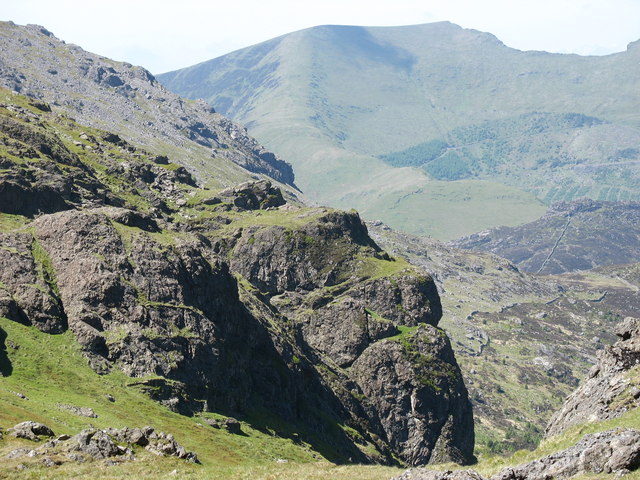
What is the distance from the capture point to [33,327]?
4092 inches

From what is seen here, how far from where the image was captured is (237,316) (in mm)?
141750

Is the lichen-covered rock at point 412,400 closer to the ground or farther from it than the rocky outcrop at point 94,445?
closer to the ground

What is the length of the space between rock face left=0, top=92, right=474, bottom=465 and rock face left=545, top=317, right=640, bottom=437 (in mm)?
39784

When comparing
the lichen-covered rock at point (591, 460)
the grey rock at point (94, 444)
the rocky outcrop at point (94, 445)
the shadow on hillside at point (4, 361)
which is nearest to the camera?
the lichen-covered rock at point (591, 460)

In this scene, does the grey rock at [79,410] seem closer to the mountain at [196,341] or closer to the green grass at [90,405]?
the mountain at [196,341]

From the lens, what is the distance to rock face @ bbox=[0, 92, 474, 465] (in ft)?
367

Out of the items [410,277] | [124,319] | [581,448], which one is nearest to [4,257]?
[124,319]

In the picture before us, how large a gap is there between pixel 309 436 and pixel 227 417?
2664cm

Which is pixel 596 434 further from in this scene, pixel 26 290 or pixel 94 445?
pixel 26 290

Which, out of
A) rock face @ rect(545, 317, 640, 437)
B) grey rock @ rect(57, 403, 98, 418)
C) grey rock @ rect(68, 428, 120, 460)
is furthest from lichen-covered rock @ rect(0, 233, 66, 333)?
rock face @ rect(545, 317, 640, 437)

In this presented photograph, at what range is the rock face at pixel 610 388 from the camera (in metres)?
53.2

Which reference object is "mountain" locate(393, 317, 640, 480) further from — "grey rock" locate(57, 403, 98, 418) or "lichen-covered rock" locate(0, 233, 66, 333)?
"lichen-covered rock" locate(0, 233, 66, 333)

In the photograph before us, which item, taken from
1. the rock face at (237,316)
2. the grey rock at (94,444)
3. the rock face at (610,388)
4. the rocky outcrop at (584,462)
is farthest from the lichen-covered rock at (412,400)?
the rocky outcrop at (584,462)

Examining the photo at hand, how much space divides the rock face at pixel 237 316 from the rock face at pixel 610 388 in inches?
1566
